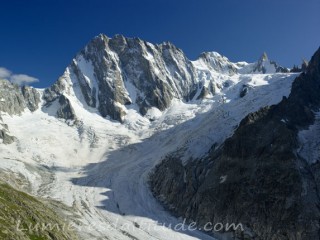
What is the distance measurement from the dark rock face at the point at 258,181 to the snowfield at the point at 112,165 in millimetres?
6110

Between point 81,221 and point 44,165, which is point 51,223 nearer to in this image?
point 81,221

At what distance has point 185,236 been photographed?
300 ft

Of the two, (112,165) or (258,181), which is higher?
(112,165)

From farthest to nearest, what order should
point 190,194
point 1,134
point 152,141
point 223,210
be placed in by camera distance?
point 152,141, point 1,134, point 190,194, point 223,210

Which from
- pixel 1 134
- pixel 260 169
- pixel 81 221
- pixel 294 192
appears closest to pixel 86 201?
pixel 81 221

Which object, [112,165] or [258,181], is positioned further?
[112,165]

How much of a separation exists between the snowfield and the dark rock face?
6.11 meters

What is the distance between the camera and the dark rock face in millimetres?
87375

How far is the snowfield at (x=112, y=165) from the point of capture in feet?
318

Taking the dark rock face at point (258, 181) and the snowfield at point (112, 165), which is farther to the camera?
the snowfield at point (112, 165)

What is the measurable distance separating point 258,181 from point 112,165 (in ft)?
247

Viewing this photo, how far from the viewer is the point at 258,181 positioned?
97.4 metres

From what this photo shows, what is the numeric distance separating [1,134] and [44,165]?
26.5 m

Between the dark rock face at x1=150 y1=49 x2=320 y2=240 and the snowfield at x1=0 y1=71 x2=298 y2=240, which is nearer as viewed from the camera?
the dark rock face at x1=150 y1=49 x2=320 y2=240
